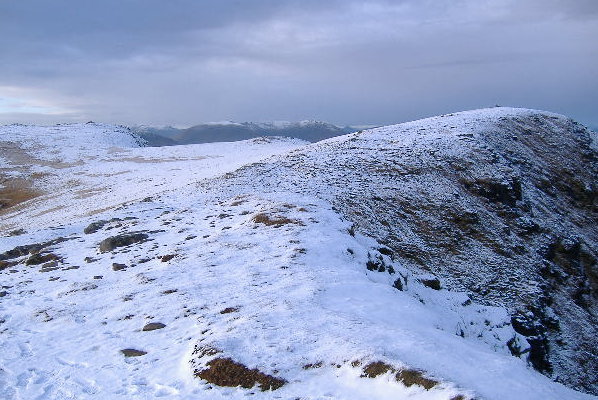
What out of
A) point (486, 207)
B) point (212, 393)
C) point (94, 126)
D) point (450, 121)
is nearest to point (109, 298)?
point (212, 393)

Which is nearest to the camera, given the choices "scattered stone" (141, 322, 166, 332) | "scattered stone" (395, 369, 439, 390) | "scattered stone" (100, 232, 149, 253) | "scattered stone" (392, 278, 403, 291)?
"scattered stone" (395, 369, 439, 390)

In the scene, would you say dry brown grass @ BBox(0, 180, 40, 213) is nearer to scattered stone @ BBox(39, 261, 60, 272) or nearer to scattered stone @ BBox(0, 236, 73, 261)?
scattered stone @ BBox(0, 236, 73, 261)

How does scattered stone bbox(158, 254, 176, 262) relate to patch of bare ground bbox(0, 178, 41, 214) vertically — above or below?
above

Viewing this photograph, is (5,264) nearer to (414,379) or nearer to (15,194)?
(414,379)

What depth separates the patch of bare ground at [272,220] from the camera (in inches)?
750

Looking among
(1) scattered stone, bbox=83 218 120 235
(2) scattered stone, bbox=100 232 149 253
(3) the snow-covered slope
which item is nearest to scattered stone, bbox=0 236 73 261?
(1) scattered stone, bbox=83 218 120 235

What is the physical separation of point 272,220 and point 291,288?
670cm

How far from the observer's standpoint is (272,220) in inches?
769

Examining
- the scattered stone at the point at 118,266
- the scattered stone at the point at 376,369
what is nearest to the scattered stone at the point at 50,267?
the scattered stone at the point at 118,266

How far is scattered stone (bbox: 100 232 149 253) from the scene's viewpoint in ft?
63.0

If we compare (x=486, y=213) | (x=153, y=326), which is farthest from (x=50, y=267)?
(x=486, y=213)

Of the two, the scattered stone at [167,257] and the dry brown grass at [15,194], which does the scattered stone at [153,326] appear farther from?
the dry brown grass at [15,194]

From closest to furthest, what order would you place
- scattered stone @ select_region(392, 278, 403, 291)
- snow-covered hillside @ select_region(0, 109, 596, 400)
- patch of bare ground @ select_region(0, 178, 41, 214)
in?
snow-covered hillside @ select_region(0, 109, 596, 400) < scattered stone @ select_region(392, 278, 403, 291) < patch of bare ground @ select_region(0, 178, 41, 214)

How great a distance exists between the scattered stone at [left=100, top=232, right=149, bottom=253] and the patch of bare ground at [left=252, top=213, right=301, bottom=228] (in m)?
5.02
